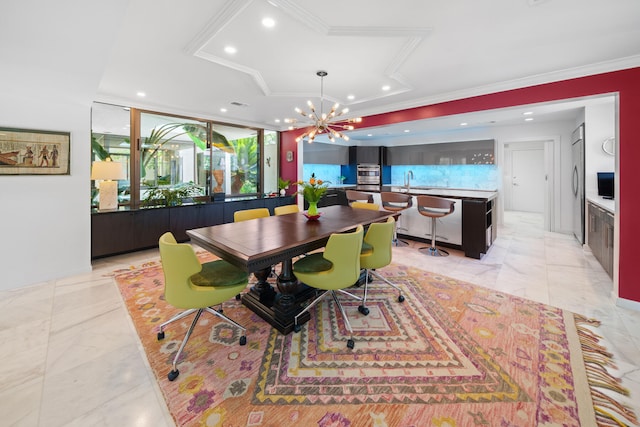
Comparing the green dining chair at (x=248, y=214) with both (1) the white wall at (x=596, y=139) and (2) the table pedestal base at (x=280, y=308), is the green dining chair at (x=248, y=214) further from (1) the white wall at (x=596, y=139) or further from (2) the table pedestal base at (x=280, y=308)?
(1) the white wall at (x=596, y=139)

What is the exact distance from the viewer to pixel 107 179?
153 inches

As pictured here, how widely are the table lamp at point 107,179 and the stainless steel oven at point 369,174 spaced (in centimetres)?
614

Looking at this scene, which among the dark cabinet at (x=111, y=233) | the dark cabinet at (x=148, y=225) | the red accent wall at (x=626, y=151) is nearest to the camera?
the red accent wall at (x=626, y=151)

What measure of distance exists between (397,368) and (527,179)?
918 cm

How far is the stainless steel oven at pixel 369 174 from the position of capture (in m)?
8.22

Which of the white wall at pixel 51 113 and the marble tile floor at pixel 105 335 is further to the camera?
the white wall at pixel 51 113

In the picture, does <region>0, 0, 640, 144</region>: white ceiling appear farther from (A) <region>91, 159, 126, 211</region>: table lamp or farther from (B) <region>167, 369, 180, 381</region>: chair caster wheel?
(B) <region>167, 369, 180, 381</region>: chair caster wheel

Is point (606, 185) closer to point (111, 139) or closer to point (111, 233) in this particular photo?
point (111, 233)

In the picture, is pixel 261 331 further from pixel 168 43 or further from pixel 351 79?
pixel 351 79

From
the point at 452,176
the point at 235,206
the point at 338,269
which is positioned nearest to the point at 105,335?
the point at 338,269

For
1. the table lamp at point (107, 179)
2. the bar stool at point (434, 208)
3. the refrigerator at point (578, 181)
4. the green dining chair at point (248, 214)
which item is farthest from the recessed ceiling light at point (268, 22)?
the refrigerator at point (578, 181)

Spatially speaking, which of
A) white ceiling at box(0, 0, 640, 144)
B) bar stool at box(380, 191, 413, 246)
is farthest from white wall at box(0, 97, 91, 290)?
bar stool at box(380, 191, 413, 246)

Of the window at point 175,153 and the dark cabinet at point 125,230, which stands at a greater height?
the window at point 175,153

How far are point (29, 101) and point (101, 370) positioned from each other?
3287 millimetres
